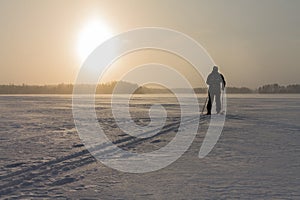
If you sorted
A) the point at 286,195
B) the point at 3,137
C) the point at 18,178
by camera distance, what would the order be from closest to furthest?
the point at 286,195 < the point at 18,178 < the point at 3,137

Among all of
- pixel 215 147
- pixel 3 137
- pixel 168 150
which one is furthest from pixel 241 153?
pixel 3 137

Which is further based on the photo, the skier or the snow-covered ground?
the skier

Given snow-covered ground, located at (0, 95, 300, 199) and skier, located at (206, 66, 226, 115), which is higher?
skier, located at (206, 66, 226, 115)

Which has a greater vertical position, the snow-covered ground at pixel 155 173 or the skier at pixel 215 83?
the skier at pixel 215 83

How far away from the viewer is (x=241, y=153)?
20.7ft

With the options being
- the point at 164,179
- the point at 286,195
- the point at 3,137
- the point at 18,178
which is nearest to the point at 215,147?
the point at 164,179

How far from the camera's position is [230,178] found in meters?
4.47

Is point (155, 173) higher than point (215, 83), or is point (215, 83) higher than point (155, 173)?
point (215, 83)

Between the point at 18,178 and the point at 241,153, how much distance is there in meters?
3.79

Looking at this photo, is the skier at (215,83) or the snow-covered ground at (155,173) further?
the skier at (215,83)

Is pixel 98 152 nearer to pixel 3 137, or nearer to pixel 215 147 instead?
pixel 215 147

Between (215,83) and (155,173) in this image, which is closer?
(155,173)

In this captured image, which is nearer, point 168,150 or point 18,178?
point 18,178

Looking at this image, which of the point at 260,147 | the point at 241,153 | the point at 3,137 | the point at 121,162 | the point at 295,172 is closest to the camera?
the point at 295,172
